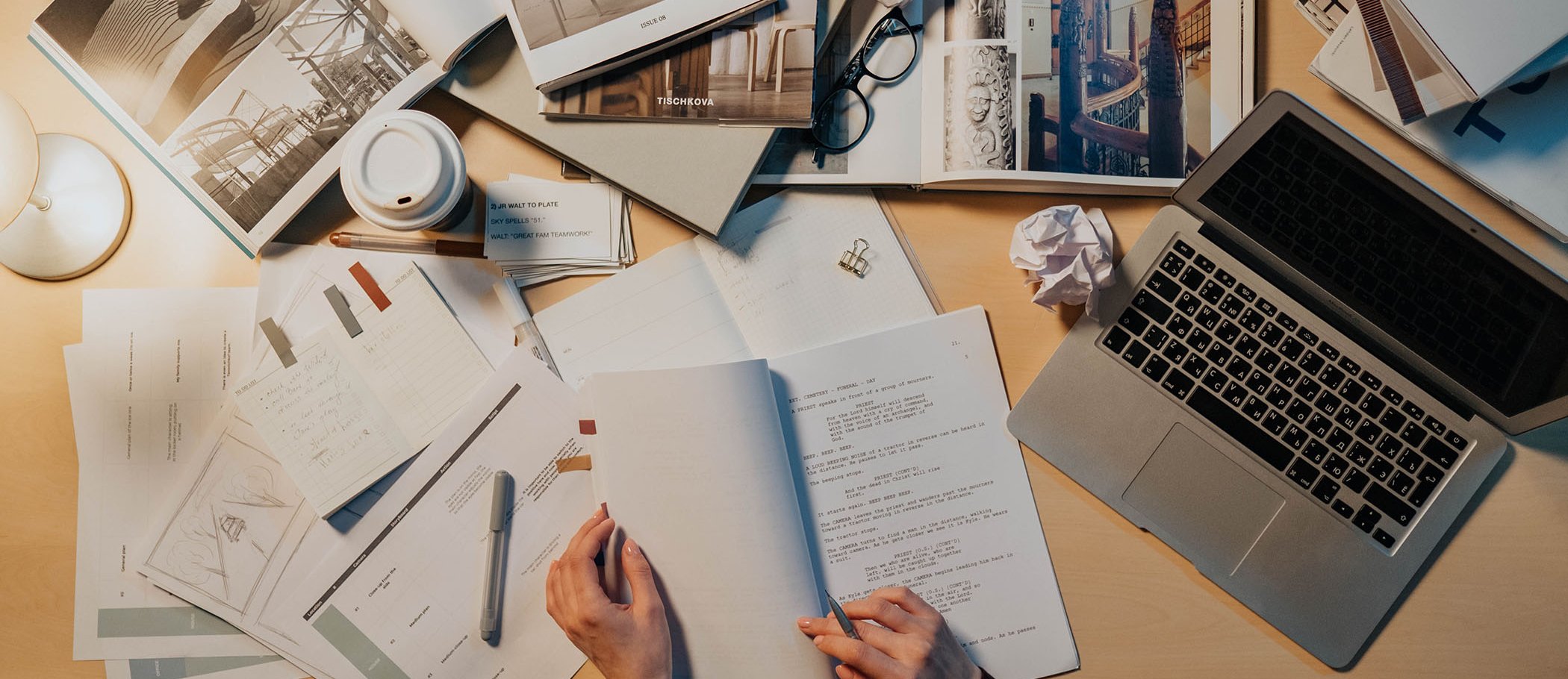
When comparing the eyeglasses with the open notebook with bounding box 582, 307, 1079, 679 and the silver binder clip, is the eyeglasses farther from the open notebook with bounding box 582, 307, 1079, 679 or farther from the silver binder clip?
the open notebook with bounding box 582, 307, 1079, 679

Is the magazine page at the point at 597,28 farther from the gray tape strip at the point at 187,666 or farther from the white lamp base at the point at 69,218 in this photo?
the gray tape strip at the point at 187,666

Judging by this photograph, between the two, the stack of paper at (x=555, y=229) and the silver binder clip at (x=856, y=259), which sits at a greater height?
the stack of paper at (x=555, y=229)

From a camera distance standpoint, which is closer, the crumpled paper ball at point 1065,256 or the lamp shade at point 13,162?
the lamp shade at point 13,162

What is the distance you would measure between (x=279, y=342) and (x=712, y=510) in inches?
17.6

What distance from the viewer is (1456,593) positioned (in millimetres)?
809

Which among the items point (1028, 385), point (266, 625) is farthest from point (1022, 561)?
point (266, 625)

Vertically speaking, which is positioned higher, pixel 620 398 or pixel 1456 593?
pixel 620 398

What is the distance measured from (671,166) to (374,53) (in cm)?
30

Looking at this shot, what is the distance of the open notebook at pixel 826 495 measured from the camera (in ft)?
2.58

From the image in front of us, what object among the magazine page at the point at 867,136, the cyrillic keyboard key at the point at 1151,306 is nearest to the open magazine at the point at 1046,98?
the magazine page at the point at 867,136

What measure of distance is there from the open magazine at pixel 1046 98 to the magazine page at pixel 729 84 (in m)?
0.05

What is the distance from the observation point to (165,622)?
0.81 meters

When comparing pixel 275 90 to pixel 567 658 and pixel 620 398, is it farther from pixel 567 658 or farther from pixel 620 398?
pixel 567 658

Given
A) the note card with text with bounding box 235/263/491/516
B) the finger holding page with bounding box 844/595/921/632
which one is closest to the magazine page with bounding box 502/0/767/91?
the note card with text with bounding box 235/263/491/516
